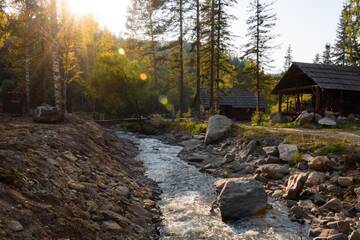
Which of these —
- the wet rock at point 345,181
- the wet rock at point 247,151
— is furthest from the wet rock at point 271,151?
the wet rock at point 345,181

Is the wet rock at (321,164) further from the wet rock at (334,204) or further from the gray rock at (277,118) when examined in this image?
the gray rock at (277,118)

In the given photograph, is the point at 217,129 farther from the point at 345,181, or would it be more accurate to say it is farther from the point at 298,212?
the point at 298,212

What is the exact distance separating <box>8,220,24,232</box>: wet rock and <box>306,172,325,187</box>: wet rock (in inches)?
350

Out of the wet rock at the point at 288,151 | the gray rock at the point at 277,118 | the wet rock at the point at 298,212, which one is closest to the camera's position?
the wet rock at the point at 298,212

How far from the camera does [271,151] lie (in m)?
14.7

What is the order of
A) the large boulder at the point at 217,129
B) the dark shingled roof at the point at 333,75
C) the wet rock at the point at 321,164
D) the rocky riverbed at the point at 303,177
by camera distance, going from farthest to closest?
the dark shingled roof at the point at 333,75 → the large boulder at the point at 217,129 → the wet rock at the point at 321,164 → the rocky riverbed at the point at 303,177

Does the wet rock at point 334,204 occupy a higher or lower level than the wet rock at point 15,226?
lower

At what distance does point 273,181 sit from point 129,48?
39.7m

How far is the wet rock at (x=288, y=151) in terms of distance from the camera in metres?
13.3

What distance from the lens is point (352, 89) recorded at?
22.6m

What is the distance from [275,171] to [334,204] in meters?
3.47

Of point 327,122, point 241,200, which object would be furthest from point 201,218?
point 327,122

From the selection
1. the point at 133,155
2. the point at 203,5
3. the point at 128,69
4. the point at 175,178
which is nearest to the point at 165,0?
the point at 203,5

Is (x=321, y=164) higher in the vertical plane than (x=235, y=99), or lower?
lower
